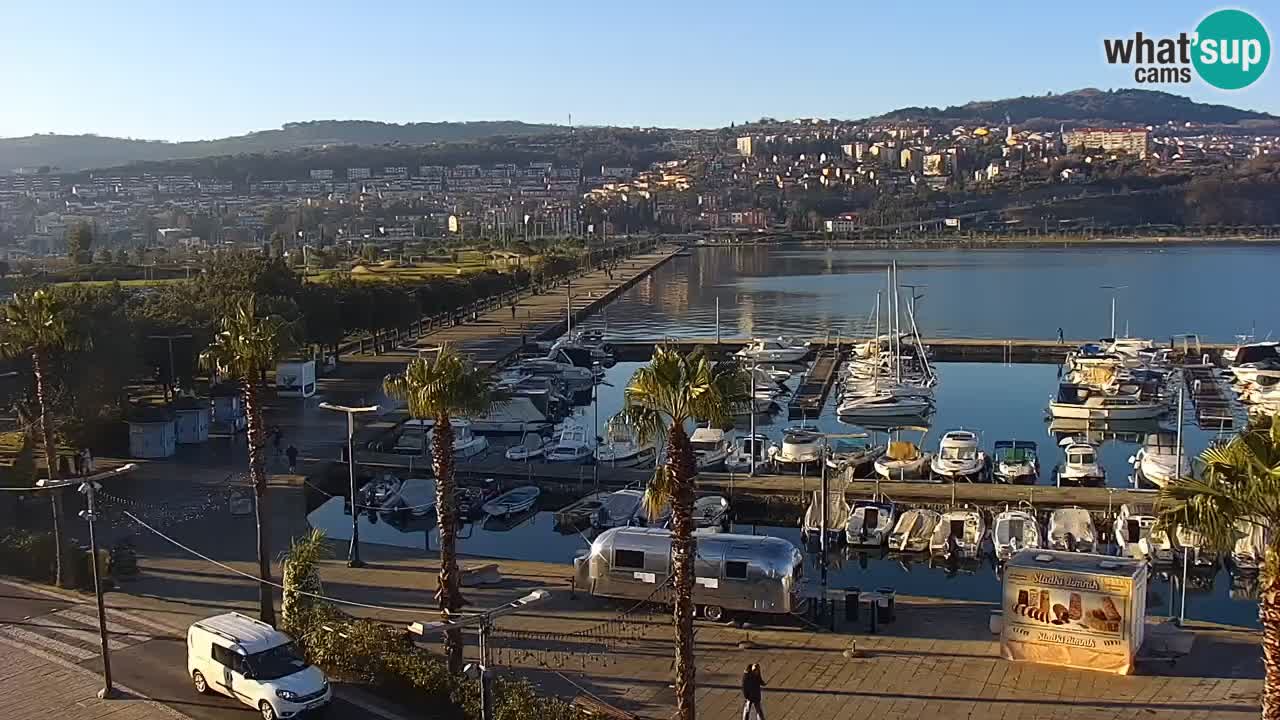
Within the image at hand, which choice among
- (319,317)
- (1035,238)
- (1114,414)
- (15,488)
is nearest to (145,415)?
(15,488)

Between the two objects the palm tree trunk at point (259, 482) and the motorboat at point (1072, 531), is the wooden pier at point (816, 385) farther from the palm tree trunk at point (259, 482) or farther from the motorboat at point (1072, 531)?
the palm tree trunk at point (259, 482)

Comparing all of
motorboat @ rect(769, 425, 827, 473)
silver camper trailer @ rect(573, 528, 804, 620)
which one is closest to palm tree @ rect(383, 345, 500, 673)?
silver camper trailer @ rect(573, 528, 804, 620)

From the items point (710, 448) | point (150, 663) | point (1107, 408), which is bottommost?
point (1107, 408)

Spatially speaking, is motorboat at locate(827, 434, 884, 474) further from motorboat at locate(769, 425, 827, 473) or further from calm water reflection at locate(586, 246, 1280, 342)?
calm water reflection at locate(586, 246, 1280, 342)

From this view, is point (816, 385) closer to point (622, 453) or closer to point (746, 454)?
point (746, 454)

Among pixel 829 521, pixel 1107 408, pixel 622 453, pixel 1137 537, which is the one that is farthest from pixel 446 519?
pixel 1107 408

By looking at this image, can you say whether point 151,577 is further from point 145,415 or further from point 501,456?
point 501,456
